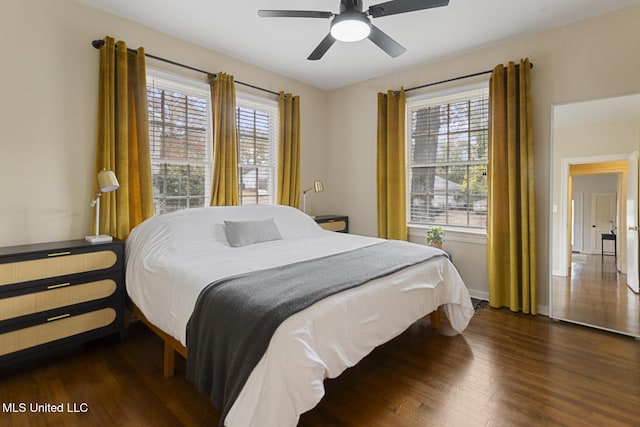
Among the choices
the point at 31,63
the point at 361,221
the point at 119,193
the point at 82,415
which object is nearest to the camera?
the point at 82,415

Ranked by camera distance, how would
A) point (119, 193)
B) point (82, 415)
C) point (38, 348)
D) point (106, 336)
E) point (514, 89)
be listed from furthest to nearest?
point (514, 89) < point (119, 193) < point (106, 336) < point (38, 348) < point (82, 415)

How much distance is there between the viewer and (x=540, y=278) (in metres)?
3.30

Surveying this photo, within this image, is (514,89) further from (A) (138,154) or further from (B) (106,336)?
(B) (106,336)

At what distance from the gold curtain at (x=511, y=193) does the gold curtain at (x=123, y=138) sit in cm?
347

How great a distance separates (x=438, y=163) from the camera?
13.3 ft

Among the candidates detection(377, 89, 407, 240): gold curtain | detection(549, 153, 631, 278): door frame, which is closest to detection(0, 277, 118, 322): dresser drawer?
detection(377, 89, 407, 240): gold curtain

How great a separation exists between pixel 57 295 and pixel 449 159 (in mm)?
4022

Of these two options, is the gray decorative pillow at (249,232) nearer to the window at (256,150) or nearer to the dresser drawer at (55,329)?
the window at (256,150)

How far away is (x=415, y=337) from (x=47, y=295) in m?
2.79

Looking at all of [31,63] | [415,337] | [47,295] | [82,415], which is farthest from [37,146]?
[415,337]

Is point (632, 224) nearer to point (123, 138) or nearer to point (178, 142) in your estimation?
point (178, 142)

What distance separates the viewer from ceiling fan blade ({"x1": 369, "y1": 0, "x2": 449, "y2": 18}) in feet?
6.49

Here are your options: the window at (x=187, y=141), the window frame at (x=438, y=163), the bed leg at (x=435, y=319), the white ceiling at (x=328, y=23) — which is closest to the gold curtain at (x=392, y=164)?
the window frame at (x=438, y=163)

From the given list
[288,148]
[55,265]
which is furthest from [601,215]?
[55,265]
